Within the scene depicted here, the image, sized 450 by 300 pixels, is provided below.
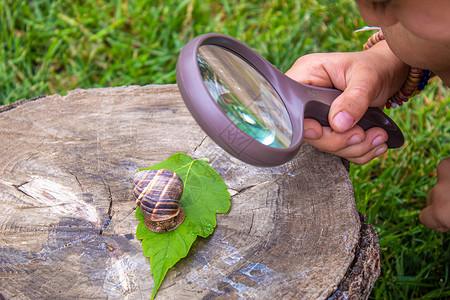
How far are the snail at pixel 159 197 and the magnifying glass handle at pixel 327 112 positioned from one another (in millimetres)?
545

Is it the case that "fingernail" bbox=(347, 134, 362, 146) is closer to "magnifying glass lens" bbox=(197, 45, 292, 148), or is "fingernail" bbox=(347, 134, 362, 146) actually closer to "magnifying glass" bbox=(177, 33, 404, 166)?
"magnifying glass" bbox=(177, 33, 404, 166)

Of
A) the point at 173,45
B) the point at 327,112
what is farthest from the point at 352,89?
the point at 173,45

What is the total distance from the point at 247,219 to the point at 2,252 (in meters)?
0.79

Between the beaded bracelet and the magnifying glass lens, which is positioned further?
the beaded bracelet

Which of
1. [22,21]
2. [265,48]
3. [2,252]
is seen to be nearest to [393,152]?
[265,48]

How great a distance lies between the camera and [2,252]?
4.53 ft

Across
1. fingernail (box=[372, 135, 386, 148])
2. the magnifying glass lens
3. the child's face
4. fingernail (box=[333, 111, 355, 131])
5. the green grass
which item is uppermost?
the child's face

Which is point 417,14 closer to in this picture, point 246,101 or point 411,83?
point 246,101

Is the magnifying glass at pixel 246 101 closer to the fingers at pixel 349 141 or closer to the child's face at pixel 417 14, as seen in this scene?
the fingers at pixel 349 141

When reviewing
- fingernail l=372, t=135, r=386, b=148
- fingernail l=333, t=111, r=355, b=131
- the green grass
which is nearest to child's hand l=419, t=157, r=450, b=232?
the green grass

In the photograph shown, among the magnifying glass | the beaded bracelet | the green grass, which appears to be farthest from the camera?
the green grass

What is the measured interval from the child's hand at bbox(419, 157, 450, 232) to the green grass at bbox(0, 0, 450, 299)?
35 centimetres

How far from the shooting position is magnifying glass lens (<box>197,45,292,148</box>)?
51.6 inches

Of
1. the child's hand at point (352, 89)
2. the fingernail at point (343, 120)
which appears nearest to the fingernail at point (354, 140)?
the child's hand at point (352, 89)
